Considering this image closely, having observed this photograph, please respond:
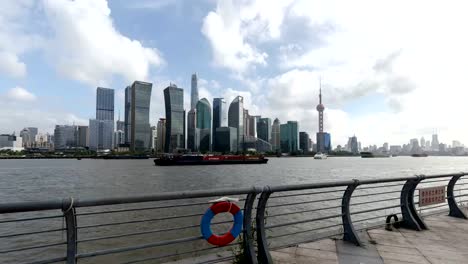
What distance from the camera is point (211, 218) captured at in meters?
3.99

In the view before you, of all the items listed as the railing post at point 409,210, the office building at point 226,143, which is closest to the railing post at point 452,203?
the railing post at point 409,210

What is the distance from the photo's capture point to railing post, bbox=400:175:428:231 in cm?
676

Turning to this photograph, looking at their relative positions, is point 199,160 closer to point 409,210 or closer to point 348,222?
point 409,210

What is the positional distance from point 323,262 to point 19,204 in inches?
152

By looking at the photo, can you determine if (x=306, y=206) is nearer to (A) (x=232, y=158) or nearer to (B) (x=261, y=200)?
(B) (x=261, y=200)

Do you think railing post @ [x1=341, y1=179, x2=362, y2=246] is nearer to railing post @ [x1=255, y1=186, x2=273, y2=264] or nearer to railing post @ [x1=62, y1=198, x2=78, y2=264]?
railing post @ [x1=255, y1=186, x2=273, y2=264]

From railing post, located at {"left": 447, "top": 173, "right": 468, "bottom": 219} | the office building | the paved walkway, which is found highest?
the office building

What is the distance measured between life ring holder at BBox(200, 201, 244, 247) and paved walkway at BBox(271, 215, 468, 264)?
0.95 metres

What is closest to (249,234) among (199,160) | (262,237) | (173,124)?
(262,237)

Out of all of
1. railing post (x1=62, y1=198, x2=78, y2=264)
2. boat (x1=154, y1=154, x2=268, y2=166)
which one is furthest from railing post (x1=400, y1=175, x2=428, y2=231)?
boat (x1=154, y1=154, x2=268, y2=166)

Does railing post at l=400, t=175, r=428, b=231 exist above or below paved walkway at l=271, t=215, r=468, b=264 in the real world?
above

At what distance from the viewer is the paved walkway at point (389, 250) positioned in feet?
15.9

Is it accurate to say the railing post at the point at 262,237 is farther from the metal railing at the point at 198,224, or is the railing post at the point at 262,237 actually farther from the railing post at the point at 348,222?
the railing post at the point at 348,222

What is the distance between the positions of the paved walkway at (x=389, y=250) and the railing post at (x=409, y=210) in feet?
0.66
